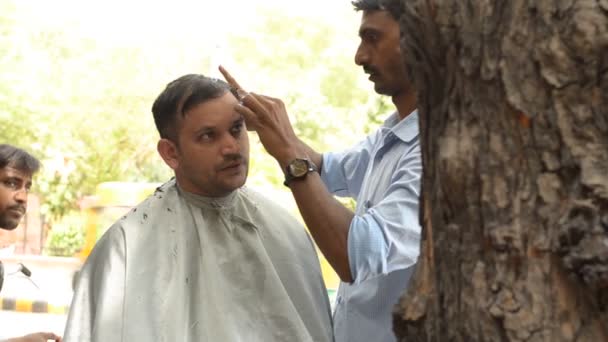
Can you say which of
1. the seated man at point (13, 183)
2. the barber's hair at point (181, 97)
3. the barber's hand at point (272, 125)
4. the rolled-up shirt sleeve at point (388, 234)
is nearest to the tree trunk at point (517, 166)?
the rolled-up shirt sleeve at point (388, 234)

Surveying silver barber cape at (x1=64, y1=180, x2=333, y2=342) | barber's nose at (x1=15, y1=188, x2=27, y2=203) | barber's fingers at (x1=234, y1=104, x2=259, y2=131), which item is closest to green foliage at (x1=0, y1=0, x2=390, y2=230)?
barber's nose at (x1=15, y1=188, x2=27, y2=203)

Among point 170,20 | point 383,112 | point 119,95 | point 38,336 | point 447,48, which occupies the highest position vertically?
point 170,20

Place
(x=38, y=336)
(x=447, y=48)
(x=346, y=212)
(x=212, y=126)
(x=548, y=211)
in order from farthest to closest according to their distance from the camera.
Result: (x=38, y=336)
(x=212, y=126)
(x=346, y=212)
(x=447, y=48)
(x=548, y=211)

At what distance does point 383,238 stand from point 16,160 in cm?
224

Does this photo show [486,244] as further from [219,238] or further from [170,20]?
[170,20]

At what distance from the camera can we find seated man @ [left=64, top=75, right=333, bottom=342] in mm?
2938

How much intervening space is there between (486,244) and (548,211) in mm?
113

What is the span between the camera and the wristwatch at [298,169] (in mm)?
2879

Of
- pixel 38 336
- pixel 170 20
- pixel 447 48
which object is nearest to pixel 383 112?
pixel 170 20

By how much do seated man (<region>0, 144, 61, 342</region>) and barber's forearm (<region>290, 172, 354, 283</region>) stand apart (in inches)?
76.7

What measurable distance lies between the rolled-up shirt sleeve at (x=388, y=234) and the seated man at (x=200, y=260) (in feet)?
1.31

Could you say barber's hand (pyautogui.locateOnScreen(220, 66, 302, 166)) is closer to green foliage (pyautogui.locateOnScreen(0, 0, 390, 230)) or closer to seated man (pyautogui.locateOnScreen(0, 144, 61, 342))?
seated man (pyautogui.locateOnScreen(0, 144, 61, 342))

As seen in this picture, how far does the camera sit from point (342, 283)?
3.18m

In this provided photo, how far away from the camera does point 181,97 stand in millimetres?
3182
